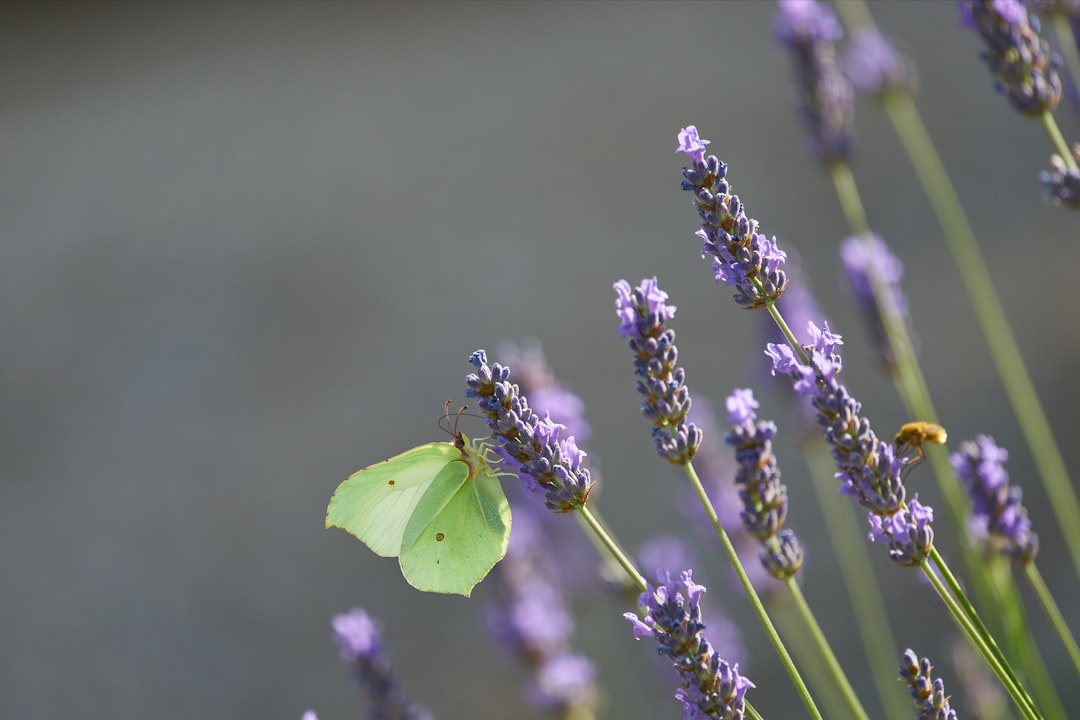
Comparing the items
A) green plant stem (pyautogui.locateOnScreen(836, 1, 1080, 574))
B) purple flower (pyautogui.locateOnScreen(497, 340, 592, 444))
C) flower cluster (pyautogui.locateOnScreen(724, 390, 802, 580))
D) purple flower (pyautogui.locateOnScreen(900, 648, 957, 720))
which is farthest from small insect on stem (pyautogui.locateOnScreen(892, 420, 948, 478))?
green plant stem (pyautogui.locateOnScreen(836, 1, 1080, 574))

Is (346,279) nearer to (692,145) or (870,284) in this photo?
(870,284)

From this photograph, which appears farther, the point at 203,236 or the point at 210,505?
the point at 203,236

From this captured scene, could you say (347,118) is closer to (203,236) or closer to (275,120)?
(275,120)

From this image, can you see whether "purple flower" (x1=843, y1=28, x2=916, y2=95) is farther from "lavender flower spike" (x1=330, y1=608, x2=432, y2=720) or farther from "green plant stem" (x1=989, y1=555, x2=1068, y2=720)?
"lavender flower spike" (x1=330, y1=608, x2=432, y2=720)

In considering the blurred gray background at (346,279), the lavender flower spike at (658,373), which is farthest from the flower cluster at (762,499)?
the blurred gray background at (346,279)

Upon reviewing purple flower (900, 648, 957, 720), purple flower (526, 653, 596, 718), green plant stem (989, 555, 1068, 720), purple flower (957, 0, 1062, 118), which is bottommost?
green plant stem (989, 555, 1068, 720)

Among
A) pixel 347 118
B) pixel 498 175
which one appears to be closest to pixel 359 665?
pixel 498 175

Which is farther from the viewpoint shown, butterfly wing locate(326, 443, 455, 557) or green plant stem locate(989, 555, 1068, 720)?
butterfly wing locate(326, 443, 455, 557)
